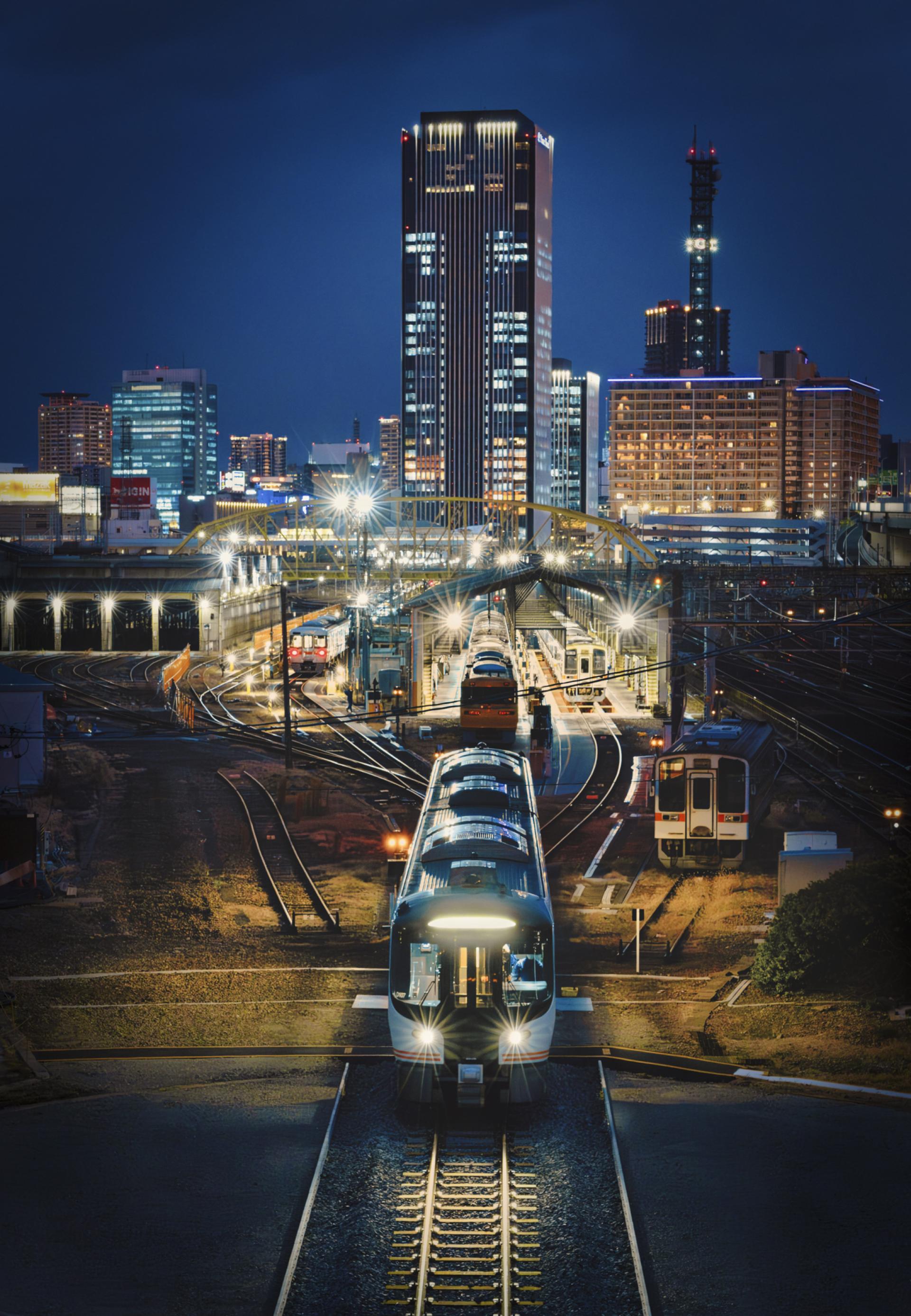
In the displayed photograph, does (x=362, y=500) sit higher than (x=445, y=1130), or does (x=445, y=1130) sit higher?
(x=362, y=500)

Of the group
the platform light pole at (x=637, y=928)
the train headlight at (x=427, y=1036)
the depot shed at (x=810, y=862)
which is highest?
the train headlight at (x=427, y=1036)

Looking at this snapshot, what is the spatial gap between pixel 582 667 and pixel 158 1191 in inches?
1730

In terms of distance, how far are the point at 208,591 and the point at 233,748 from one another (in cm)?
3163

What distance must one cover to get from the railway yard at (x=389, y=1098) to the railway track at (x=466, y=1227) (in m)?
0.03

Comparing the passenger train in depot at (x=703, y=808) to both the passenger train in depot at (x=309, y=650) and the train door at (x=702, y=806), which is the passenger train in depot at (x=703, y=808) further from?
the passenger train in depot at (x=309, y=650)

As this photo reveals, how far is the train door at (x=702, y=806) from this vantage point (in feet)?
78.7

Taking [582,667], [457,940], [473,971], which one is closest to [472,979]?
[473,971]

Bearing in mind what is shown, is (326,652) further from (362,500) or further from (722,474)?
(722,474)

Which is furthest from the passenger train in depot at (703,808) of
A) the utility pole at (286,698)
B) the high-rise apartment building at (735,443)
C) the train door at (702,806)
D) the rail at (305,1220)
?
the high-rise apartment building at (735,443)

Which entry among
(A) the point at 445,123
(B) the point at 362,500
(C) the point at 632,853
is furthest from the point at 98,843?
(A) the point at 445,123

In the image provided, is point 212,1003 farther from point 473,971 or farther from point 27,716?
point 27,716

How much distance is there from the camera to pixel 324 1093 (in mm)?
12883

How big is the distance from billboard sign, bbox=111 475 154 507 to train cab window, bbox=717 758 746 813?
101m

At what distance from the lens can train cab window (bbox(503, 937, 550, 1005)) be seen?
12.5m
